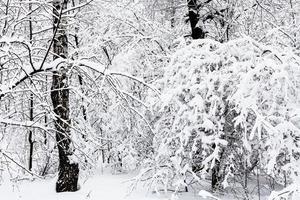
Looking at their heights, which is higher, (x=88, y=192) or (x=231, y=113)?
(x=231, y=113)

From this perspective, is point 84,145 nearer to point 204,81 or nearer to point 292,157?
point 204,81

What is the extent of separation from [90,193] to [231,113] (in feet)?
9.67

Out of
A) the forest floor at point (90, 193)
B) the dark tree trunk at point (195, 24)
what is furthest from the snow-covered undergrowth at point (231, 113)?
the dark tree trunk at point (195, 24)

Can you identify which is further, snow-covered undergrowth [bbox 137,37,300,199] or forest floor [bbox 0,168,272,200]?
forest floor [bbox 0,168,272,200]

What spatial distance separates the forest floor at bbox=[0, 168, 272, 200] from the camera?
6777mm

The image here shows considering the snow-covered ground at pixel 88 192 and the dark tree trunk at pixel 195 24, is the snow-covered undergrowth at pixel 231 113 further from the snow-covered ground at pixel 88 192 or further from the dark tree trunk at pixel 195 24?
the dark tree trunk at pixel 195 24

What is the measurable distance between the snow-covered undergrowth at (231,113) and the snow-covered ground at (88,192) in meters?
0.29

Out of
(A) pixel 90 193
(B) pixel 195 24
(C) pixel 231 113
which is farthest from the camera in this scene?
(B) pixel 195 24

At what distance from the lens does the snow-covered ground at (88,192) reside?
6.79m

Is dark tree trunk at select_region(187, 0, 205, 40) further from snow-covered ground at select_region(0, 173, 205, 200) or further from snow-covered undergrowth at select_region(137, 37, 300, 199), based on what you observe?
snow-covered ground at select_region(0, 173, 205, 200)

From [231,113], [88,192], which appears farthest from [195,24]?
[88,192]

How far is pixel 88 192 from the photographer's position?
23.5ft

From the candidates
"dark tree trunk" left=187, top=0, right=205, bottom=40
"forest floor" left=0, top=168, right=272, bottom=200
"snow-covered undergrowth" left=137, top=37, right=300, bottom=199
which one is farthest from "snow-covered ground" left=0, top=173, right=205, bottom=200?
"dark tree trunk" left=187, top=0, right=205, bottom=40

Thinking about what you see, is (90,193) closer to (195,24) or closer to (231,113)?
(231,113)
